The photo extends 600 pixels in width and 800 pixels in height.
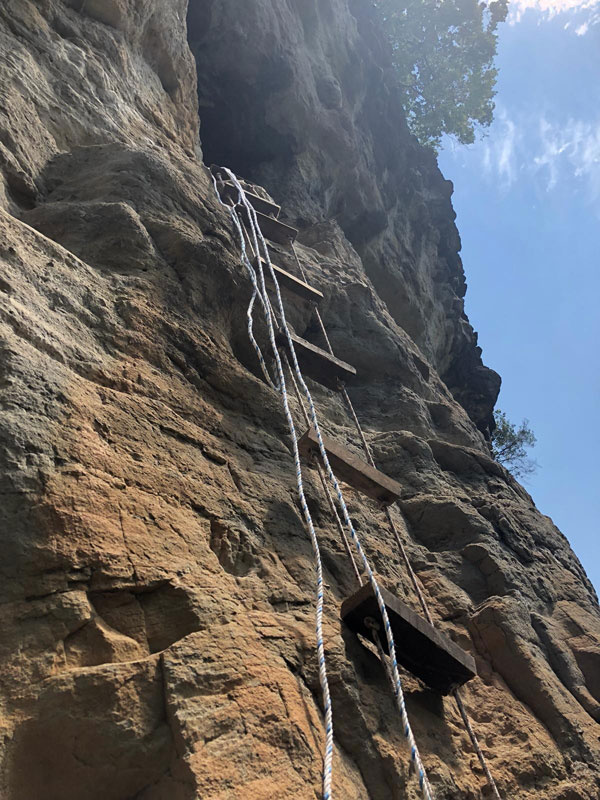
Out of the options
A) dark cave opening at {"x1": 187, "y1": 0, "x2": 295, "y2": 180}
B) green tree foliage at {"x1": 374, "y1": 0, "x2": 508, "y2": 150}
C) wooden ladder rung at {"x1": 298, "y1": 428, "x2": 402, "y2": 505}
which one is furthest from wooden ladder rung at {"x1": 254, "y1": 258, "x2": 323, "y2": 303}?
green tree foliage at {"x1": 374, "y1": 0, "x2": 508, "y2": 150}

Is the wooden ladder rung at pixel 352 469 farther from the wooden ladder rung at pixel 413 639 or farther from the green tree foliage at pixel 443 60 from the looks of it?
the green tree foliage at pixel 443 60

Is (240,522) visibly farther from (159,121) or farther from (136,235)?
(159,121)

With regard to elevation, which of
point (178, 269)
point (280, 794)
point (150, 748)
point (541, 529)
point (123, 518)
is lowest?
point (280, 794)

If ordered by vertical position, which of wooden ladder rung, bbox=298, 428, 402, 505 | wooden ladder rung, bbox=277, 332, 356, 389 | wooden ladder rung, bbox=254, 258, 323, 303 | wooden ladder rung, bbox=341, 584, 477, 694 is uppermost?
wooden ladder rung, bbox=254, 258, 323, 303

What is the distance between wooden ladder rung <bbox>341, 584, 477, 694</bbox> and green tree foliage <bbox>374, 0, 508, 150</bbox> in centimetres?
2224

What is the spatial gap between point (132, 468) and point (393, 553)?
2.54 meters

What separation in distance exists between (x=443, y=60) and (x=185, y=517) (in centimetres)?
2411

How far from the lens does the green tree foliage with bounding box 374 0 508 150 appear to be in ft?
76.1

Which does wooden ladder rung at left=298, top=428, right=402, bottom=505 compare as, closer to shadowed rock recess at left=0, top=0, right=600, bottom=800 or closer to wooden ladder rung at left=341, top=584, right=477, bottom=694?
shadowed rock recess at left=0, top=0, right=600, bottom=800

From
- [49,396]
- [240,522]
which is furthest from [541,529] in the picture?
[49,396]

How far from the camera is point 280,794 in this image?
8.23 ft

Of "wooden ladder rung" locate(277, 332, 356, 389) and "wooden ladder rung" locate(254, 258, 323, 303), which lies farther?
"wooden ladder rung" locate(254, 258, 323, 303)

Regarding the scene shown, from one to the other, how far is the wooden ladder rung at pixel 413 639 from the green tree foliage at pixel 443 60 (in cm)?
2224

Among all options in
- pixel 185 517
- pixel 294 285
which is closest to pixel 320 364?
pixel 294 285
